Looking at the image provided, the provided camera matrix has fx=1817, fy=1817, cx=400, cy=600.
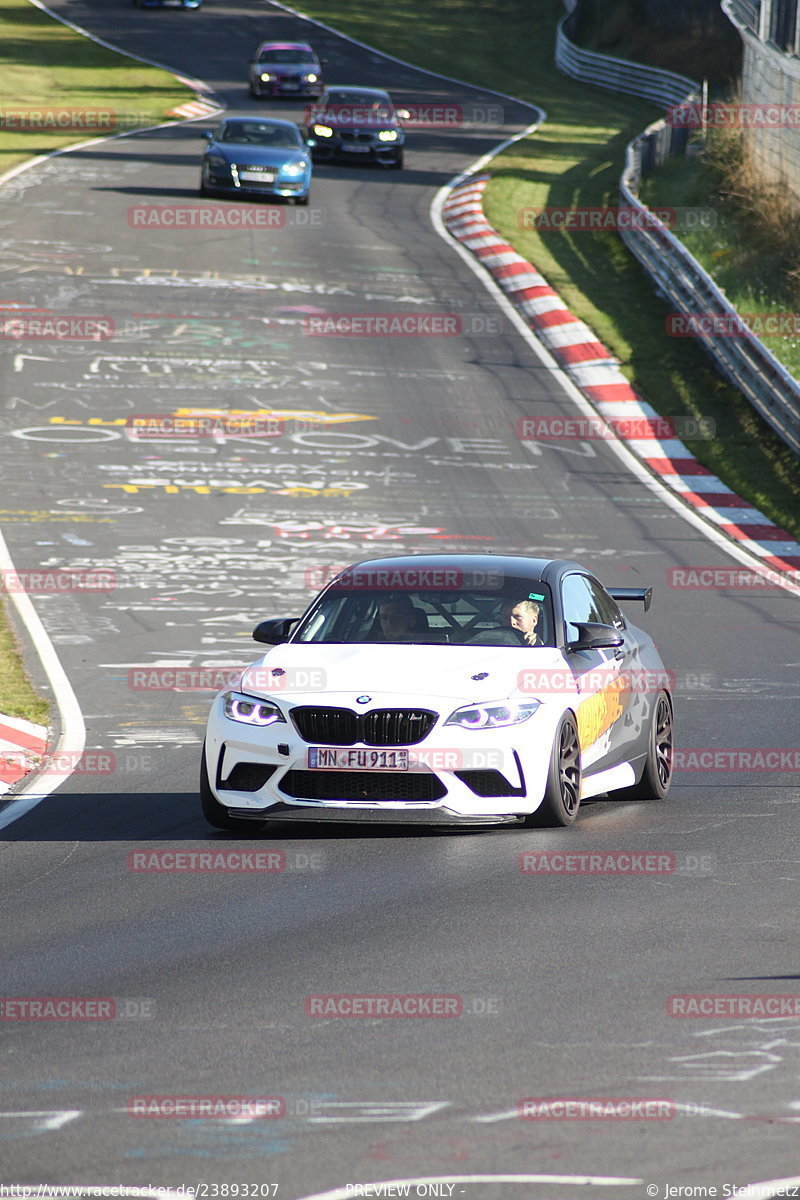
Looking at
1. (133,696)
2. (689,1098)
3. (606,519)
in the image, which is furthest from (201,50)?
(689,1098)

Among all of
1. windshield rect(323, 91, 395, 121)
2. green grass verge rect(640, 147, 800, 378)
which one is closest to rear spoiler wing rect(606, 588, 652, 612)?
green grass verge rect(640, 147, 800, 378)

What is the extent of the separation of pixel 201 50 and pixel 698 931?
62.6 meters

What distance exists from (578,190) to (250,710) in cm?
3165

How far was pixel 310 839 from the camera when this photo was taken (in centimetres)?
955

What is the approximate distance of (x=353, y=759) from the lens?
931 cm

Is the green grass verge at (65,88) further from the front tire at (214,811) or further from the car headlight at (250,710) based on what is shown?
the front tire at (214,811)

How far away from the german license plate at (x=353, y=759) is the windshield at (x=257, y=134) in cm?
3003

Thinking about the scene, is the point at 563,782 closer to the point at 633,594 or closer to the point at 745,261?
the point at 633,594

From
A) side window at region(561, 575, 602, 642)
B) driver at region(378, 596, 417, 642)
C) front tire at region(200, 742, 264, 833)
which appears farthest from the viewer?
side window at region(561, 575, 602, 642)

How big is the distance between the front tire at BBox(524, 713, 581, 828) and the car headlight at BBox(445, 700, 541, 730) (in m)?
0.24

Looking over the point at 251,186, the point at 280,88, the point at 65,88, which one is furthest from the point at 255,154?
the point at 65,88

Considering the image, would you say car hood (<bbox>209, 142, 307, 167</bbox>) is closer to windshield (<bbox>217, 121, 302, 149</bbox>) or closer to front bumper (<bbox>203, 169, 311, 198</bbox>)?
front bumper (<bbox>203, 169, 311, 198</bbox>)

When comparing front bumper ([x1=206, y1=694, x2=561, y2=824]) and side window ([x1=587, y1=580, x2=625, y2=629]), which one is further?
side window ([x1=587, y1=580, x2=625, y2=629])

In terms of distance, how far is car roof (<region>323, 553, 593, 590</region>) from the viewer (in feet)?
34.8
